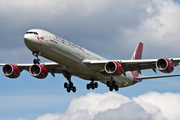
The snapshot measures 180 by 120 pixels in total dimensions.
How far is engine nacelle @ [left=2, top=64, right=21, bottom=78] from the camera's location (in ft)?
156

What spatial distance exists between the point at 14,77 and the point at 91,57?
1116 centimetres

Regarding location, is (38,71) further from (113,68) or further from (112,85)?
(112,85)

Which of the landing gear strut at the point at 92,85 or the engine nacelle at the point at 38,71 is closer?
the engine nacelle at the point at 38,71

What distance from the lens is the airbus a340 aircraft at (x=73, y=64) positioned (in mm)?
39719

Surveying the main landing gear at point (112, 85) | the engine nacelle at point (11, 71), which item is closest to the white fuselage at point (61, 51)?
the main landing gear at point (112, 85)

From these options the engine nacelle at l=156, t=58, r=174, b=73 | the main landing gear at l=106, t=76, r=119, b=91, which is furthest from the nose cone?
the main landing gear at l=106, t=76, r=119, b=91

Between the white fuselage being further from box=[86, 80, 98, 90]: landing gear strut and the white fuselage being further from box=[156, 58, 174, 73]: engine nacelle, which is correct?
box=[156, 58, 174, 73]: engine nacelle

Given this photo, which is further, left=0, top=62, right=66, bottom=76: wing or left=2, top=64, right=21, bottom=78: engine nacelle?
left=2, top=64, right=21, bottom=78: engine nacelle

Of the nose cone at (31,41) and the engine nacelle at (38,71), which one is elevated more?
the nose cone at (31,41)

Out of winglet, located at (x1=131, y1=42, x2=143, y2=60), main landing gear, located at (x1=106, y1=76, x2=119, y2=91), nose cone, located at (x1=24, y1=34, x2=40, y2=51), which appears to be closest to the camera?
nose cone, located at (x1=24, y1=34, x2=40, y2=51)

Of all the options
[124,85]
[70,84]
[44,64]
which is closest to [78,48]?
[44,64]

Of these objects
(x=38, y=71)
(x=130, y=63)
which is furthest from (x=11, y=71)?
(x=130, y=63)

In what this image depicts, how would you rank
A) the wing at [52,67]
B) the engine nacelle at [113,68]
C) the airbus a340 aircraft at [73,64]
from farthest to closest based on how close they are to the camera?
the wing at [52,67]
the engine nacelle at [113,68]
the airbus a340 aircraft at [73,64]

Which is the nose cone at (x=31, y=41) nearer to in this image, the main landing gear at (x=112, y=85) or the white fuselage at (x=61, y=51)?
the white fuselage at (x=61, y=51)
